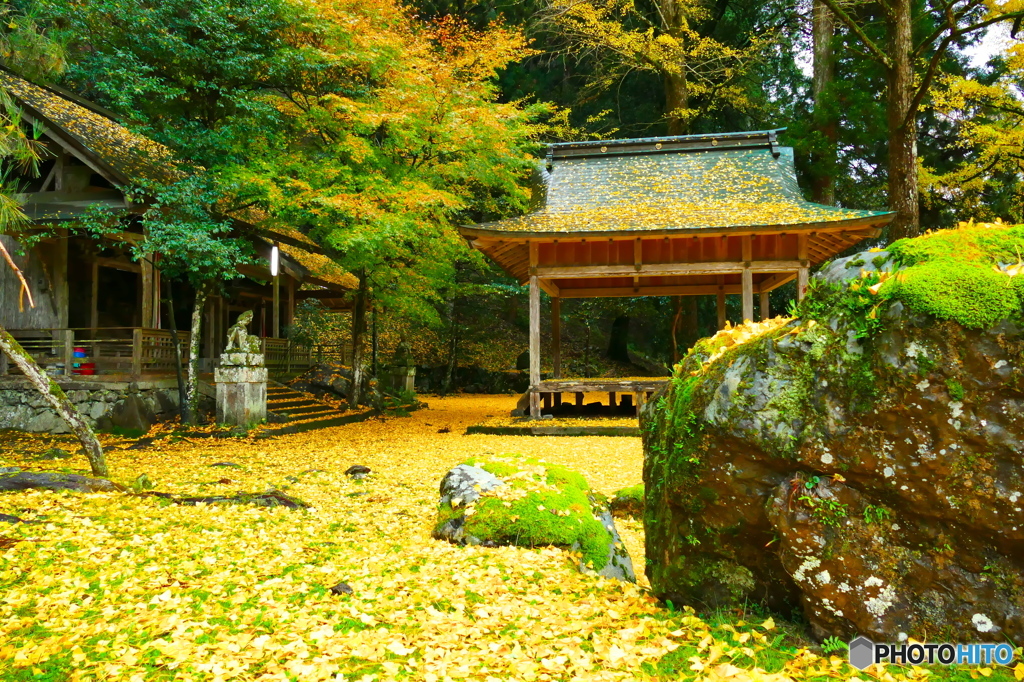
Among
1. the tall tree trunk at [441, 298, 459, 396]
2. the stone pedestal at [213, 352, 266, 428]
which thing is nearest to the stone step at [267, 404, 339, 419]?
the stone pedestal at [213, 352, 266, 428]

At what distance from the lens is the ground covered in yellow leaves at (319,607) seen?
9.58ft

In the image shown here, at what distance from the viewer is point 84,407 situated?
39.1 ft

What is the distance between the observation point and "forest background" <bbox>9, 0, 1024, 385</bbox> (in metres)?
10.6

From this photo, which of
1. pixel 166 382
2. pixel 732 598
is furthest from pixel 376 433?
pixel 732 598

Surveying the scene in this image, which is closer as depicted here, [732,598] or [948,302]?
[948,302]

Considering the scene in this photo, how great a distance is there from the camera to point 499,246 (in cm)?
1262

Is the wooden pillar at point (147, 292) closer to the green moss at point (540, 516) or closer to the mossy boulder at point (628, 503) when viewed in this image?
the green moss at point (540, 516)

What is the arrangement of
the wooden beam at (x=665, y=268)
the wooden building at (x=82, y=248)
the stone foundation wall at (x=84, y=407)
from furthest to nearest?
the wooden beam at (x=665, y=268), the stone foundation wall at (x=84, y=407), the wooden building at (x=82, y=248)

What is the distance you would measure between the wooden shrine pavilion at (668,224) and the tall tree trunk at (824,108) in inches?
148

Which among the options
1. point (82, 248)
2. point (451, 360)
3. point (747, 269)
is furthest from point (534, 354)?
point (451, 360)

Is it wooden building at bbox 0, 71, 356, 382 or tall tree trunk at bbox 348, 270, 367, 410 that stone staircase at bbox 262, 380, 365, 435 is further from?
wooden building at bbox 0, 71, 356, 382

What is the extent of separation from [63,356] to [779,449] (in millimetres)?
13589

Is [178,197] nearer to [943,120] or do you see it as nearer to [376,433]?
[376,433]

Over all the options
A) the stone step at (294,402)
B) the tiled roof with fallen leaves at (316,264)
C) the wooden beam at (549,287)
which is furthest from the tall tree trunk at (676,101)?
the stone step at (294,402)
